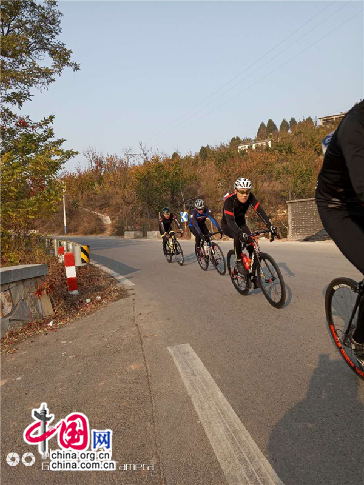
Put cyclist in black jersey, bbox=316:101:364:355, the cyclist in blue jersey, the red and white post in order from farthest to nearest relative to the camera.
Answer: the cyclist in blue jersey → the red and white post → cyclist in black jersey, bbox=316:101:364:355

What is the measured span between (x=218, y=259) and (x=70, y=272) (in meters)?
3.72

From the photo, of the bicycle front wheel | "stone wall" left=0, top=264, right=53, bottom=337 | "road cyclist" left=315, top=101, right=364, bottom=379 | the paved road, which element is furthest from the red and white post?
"road cyclist" left=315, top=101, right=364, bottom=379

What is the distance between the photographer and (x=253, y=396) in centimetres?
306

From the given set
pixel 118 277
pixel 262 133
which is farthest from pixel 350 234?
pixel 262 133

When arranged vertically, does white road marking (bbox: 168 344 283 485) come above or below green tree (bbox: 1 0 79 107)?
below

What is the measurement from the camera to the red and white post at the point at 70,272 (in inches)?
313

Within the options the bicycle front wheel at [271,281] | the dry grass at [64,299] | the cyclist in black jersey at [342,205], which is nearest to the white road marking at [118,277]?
the dry grass at [64,299]

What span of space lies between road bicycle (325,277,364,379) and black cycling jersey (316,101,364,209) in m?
0.74

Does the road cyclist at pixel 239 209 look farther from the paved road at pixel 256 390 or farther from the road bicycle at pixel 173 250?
the road bicycle at pixel 173 250

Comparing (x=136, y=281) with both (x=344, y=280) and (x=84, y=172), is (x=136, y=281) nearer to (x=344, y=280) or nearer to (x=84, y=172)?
(x=344, y=280)

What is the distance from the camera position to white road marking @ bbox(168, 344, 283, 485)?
7.11 ft

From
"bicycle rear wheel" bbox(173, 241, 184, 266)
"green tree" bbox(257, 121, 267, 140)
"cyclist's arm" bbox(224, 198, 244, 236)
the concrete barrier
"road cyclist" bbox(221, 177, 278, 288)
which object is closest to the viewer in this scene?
"road cyclist" bbox(221, 177, 278, 288)

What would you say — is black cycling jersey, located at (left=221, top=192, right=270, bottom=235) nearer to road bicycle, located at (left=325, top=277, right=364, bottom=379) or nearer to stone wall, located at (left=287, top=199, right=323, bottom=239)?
road bicycle, located at (left=325, top=277, right=364, bottom=379)

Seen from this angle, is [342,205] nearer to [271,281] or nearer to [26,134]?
[271,281]
